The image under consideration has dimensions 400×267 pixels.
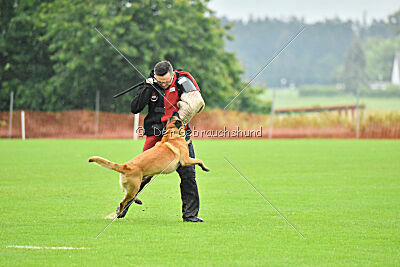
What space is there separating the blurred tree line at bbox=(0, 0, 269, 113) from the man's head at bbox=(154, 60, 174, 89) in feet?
87.2

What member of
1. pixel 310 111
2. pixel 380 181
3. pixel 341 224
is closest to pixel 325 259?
pixel 341 224

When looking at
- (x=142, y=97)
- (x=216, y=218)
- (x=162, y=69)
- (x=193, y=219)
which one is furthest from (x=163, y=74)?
(x=216, y=218)

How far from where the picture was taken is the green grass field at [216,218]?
Result: 678cm

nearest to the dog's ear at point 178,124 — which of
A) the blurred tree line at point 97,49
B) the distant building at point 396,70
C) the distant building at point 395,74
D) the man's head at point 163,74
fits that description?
the man's head at point 163,74

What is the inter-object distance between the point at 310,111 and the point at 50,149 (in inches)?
632

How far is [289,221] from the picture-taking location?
898 cm

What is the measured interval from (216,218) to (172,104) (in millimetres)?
1719

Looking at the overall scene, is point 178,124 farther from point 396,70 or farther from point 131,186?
point 396,70

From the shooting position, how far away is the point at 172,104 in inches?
343

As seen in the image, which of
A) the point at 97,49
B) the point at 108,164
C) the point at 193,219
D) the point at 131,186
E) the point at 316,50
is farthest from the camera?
the point at 316,50

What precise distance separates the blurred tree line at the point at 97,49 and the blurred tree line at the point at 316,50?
3088 cm

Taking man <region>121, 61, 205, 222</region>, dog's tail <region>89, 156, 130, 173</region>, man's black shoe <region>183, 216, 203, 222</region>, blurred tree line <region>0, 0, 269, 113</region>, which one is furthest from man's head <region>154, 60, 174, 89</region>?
blurred tree line <region>0, 0, 269, 113</region>

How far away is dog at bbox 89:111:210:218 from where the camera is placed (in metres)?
8.24

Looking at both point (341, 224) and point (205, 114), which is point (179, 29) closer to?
point (205, 114)
